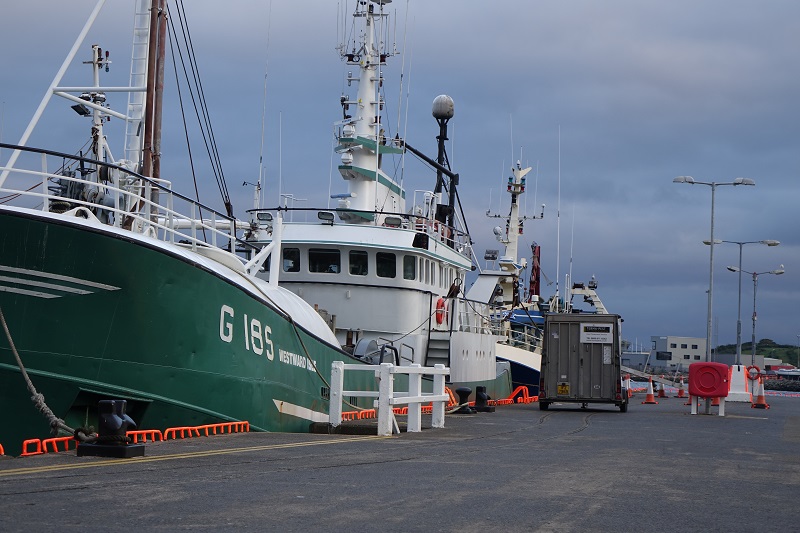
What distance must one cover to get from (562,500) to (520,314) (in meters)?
47.5

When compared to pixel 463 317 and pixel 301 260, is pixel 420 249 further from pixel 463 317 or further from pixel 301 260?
pixel 463 317

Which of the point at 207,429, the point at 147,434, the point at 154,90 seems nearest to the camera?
the point at 147,434

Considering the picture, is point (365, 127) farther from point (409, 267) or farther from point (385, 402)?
point (385, 402)

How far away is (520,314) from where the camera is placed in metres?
54.2

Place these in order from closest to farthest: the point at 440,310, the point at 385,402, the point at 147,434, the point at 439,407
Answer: the point at 147,434, the point at 385,402, the point at 439,407, the point at 440,310

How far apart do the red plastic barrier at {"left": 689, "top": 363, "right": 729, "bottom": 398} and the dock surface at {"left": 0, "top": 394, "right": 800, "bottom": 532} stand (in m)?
9.71

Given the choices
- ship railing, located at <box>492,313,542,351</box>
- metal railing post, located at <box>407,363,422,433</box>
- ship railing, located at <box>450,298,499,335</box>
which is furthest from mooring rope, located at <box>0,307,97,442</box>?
ship railing, located at <box>492,313,542,351</box>

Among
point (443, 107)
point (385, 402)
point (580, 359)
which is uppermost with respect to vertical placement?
point (443, 107)

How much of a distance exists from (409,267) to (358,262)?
119 cm

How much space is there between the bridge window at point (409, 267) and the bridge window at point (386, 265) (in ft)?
0.94

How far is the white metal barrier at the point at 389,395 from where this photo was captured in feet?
42.7

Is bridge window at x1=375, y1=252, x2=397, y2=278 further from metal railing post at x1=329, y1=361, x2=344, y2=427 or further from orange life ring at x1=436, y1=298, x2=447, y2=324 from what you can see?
metal railing post at x1=329, y1=361, x2=344, y2=427

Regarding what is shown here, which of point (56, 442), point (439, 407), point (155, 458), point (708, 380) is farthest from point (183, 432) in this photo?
point (708, 380)

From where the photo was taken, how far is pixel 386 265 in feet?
73.9
